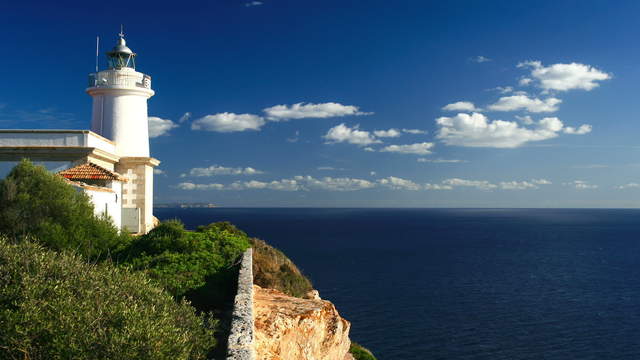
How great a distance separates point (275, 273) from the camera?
26.5 metres

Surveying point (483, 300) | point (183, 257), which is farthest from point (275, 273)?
point (483, 300)

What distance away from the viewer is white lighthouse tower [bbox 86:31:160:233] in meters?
31.2

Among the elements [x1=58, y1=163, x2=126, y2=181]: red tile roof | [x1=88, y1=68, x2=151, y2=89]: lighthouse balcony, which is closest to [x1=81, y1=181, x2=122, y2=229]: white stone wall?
[x1=58, y1=163, x2=126, y2=181]: red tile roof

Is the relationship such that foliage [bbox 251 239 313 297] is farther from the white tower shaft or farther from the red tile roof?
the white tower shaft

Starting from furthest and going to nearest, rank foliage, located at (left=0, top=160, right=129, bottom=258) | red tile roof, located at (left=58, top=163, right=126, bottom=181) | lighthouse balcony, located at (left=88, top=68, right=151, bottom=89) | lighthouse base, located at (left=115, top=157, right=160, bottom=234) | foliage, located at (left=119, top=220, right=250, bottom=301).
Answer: lighthouse balcony, located at (left=88, top=68, right=151, bottom=89), lighthouse base, located at (left=115, top=157, right=160, bottom=234), red tile roof, located at (left=58, top=163, right=126, bottom=181), foliage, located at (left=0, top=160, right=129, bottom=258), foliage, located at (left=119, top=220, right=250, bottom=301)

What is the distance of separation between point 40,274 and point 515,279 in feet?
224

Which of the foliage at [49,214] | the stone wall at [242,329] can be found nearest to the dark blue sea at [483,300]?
the foliage at [49,214]

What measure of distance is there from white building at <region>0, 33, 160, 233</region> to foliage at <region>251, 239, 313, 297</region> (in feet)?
24.1

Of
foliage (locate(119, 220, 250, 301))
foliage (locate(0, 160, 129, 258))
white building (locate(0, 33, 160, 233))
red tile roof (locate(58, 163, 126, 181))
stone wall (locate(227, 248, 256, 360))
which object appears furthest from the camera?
white building (locate(0, 33, 160, 233))

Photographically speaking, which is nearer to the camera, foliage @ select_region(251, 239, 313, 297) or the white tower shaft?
foliage @ select_region(251, 239, 313, 297)

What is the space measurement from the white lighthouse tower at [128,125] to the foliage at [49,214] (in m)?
9.23

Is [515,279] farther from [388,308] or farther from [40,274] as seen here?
[40,274]

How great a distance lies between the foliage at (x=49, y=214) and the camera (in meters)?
19.7

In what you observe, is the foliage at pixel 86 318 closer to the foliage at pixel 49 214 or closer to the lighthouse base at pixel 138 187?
the foliage at pixel 49 214
